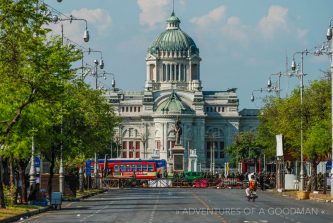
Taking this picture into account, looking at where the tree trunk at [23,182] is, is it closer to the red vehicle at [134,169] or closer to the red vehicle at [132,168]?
the red vehicle at [132,168]

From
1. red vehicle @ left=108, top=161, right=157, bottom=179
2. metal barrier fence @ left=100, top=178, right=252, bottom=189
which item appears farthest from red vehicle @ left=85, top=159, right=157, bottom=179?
metal barrier fence @ left=100, top=178, right=252, bottom=189

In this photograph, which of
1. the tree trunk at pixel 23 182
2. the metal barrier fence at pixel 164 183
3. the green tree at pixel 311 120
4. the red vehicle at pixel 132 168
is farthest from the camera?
the red vehicle at pixel 132 168

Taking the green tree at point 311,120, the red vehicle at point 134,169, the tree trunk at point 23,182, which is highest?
the green tree at point 311,120

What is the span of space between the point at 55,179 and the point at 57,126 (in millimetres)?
9258

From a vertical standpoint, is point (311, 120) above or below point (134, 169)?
above

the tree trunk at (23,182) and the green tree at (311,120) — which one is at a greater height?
the green tree at (311,120)

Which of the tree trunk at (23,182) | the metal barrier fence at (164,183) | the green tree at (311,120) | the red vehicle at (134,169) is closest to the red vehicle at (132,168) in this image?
the red vehicle at (134,169)

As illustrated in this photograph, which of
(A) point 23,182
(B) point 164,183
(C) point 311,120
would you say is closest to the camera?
(A) point 23,182

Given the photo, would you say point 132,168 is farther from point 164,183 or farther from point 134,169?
point 164,183

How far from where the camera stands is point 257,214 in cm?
4694

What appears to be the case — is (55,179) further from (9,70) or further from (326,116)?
(9,70)

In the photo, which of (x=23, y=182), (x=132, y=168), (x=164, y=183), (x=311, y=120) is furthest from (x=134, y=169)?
(x=23, y=182)

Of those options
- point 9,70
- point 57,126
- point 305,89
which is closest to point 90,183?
point 305,89

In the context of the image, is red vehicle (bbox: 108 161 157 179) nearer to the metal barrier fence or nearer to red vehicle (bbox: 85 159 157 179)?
red vehicle (bbox: 85 159 157 179)
